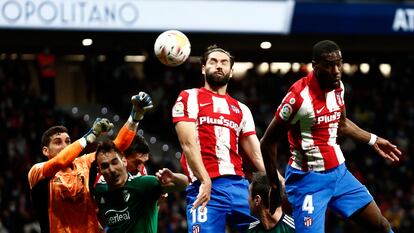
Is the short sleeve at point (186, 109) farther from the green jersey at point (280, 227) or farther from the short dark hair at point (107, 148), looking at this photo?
the green jersey at point (280, 227)

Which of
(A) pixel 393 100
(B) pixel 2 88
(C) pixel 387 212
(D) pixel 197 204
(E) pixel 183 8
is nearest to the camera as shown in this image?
(D) pixel 197 204

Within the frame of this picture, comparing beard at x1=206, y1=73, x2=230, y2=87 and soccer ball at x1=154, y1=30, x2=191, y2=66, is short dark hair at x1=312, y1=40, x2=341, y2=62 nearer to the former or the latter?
beard at x1=206, y1=73, x2=230, y2=87

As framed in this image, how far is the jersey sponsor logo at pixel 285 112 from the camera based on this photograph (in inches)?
328

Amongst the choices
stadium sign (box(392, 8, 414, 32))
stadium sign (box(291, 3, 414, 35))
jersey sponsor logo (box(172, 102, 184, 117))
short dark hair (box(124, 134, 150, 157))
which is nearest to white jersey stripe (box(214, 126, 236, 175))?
jersey sponsor logo (box(172, 102, 184, 117))

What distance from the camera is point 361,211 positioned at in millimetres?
8602

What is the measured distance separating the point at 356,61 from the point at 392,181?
14.7 feet

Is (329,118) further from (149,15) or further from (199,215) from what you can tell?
(149,15)

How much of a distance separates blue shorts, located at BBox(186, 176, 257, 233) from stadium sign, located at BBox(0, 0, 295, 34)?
35.5 feet

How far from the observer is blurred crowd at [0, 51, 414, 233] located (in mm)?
20219

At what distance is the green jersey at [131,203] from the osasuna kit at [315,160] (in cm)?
122

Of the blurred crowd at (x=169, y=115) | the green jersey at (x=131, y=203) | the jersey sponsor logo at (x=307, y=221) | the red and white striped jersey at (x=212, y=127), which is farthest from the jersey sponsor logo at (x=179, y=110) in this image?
the blurred crowd at (x=169, y=115)

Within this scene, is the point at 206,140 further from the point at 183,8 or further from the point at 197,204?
the point at 183,8

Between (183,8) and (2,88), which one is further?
(2,88)

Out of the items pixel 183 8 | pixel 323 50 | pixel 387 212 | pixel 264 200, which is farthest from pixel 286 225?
pixel 387 212
